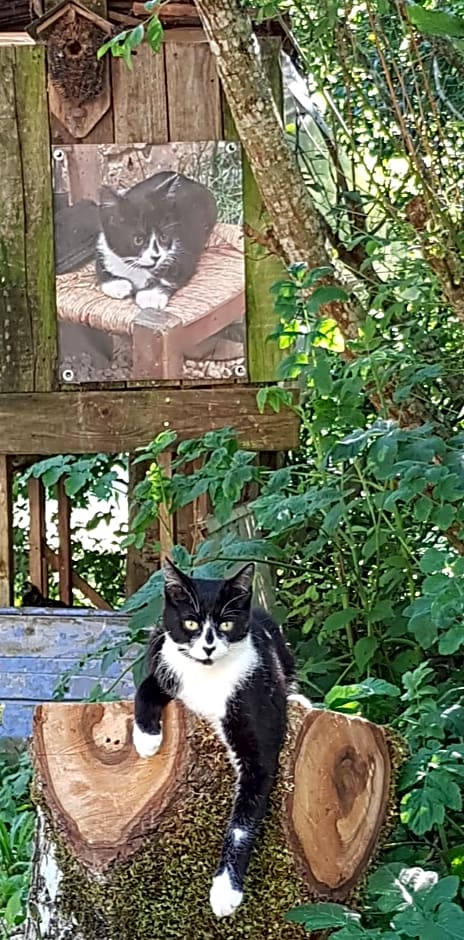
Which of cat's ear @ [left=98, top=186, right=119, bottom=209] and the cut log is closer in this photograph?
the cut log

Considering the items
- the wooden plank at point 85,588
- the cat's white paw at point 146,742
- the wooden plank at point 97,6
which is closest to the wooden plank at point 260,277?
the wooden plank at point 97,6

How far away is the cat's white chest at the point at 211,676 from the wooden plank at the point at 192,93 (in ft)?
6.71

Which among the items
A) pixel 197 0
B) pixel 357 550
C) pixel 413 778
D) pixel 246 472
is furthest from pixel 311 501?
pixel 197 0

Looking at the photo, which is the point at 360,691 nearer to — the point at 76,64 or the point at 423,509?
the point at 423,509

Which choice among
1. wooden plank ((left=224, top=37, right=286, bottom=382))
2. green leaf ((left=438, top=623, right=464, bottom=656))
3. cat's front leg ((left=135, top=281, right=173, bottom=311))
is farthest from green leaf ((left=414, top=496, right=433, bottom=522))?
cat's front leg ((left=135, top=281, right=173, bottom=311))

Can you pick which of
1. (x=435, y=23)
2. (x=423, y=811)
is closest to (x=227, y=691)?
(x=423, y=811)

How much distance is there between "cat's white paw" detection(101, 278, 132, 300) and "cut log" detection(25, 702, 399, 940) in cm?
175

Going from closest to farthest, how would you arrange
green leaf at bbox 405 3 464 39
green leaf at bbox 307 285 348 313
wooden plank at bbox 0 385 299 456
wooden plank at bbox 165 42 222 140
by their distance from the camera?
green leaf at bbox 405 3 464 39 → green leaf at bbox 307 285 348 313 → wooden plank at bbox 165 42 222 140 → wooden plank at bbox 0 385 299 456

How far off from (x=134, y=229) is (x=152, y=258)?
11 cm

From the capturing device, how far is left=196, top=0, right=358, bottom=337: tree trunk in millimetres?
2521

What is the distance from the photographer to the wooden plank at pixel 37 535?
4.00 metres

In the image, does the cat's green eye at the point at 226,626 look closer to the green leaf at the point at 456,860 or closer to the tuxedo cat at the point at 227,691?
the tuxedo cat at the point at 227,691

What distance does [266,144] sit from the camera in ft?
8.72

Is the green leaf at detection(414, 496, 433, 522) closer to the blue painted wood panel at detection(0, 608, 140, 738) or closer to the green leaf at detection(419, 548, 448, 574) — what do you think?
the green leaf at detection(419, 548, 448, 574)
